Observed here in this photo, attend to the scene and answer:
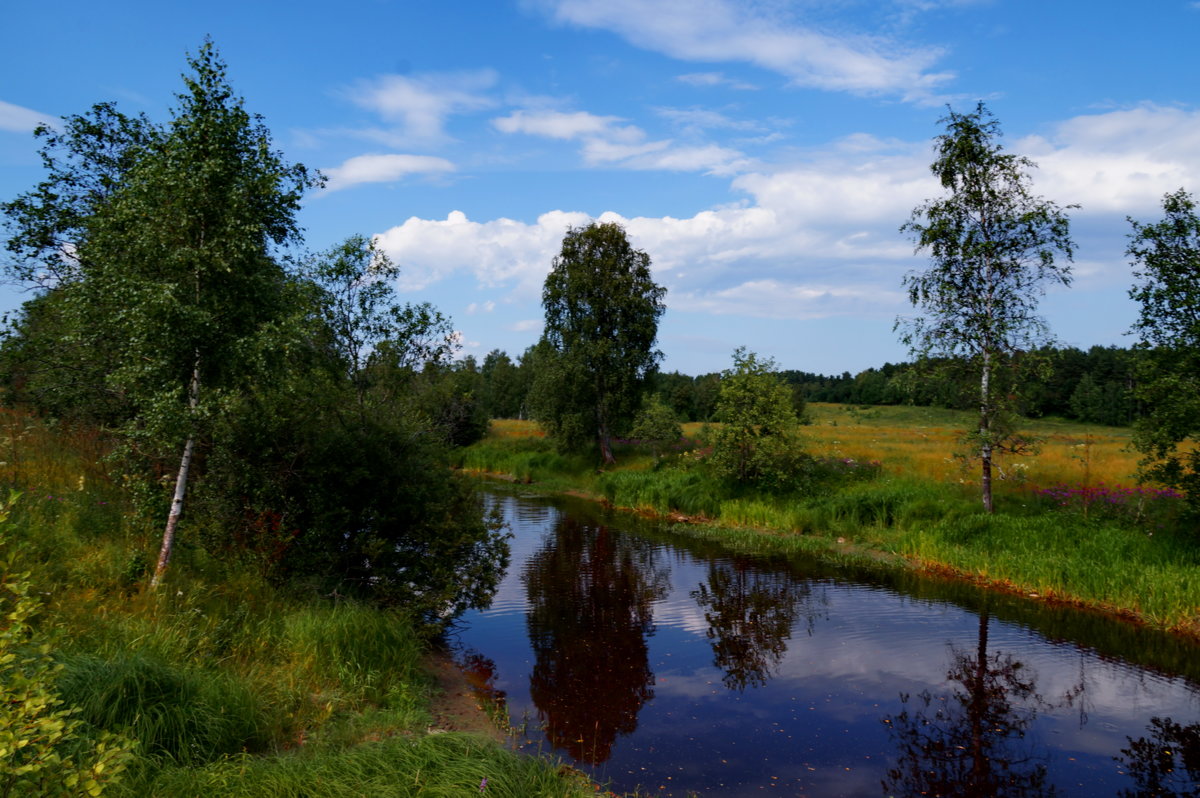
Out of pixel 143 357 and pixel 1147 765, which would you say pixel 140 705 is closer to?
pixel 143 357

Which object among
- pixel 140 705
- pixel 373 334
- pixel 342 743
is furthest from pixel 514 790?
pixel 373 334

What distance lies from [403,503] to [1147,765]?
465 inches

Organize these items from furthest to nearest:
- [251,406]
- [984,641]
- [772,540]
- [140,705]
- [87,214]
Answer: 1. [772,540]
2. [984,641]
3. [87,214]
4. [251,406]
5. [140,705]

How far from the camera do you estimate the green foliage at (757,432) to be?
1052 inches

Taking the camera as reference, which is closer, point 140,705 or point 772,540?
point 140,705

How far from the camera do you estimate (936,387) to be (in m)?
20.7

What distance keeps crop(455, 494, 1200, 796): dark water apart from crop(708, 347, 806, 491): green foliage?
26.7 ft

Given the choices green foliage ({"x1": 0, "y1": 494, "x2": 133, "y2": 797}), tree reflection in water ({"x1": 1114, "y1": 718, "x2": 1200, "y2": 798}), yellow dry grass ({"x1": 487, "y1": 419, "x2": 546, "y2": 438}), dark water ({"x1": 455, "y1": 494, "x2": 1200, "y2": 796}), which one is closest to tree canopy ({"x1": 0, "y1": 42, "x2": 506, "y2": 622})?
dark water ({"x1": 455, "y1": 494, "x2": 1200, "y2": 796})

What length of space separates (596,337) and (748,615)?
24.4 metres

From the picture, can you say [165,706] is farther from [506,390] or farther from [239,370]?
[506,390]

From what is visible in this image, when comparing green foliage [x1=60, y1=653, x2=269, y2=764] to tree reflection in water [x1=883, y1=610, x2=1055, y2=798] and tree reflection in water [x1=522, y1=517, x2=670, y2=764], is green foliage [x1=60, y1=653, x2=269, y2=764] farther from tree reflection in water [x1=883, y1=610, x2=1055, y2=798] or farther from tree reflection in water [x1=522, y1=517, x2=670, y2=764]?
tree reflection in water [x1=883, y1=610, x2=1055, y2=798]

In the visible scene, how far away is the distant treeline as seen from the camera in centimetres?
1945

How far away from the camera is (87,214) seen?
511 inches

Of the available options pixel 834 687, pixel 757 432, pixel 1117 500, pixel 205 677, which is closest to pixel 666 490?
pixel 757 432
